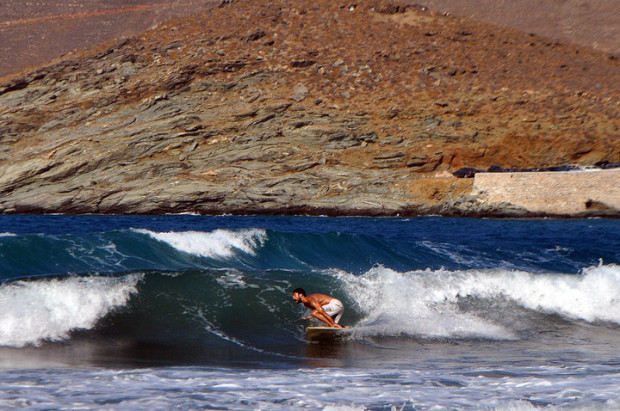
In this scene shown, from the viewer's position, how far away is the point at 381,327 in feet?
39.3

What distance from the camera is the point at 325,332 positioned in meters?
11.1

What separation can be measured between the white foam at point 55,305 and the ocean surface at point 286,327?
2 cm

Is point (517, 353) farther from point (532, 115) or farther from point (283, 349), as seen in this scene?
point (532, 115)

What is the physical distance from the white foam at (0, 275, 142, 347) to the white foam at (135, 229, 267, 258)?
5317 mm

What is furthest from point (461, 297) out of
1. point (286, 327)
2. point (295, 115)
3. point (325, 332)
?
point (295, 115)

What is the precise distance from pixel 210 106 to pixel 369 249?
81.9 ft

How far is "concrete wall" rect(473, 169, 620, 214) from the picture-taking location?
34.9 m

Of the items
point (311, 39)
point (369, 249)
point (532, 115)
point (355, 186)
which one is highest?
point (311, 39)

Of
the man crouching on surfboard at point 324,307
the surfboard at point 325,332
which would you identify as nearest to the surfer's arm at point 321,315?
the man crouching on surfboard at point 324,307

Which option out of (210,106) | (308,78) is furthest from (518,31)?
(210,106)

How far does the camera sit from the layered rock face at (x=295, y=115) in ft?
126

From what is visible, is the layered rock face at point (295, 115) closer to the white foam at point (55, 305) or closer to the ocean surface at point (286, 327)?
the ocean surface at point (286, 327)

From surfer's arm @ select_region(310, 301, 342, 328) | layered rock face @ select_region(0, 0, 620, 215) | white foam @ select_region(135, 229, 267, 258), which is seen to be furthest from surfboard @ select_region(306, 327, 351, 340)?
layered rock face @ select_region(0, 0, 620, 215)

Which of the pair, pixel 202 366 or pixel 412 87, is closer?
pixel 202 366
